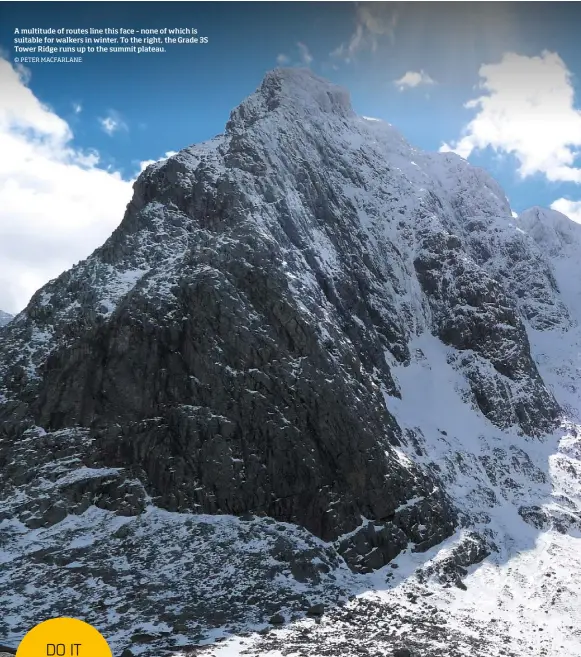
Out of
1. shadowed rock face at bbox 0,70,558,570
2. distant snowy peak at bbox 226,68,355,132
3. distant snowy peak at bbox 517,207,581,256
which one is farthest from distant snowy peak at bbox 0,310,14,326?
distant snowy peak at bbox 517,207,581,256

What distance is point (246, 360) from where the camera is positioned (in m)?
60.9

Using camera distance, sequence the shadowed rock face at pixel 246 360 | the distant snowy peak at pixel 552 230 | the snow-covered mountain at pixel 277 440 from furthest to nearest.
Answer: the distant snowy peak at pixel 552 230
the shadowed rock face at pixel 246 360
the snow-covered mountain at pixel 277 440

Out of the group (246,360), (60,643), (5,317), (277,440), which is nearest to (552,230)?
(246,360)

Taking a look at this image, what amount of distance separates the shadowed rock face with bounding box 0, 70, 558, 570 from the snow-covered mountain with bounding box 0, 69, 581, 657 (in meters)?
0.22

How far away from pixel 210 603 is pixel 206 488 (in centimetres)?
1243

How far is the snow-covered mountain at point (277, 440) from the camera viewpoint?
4584 centimetres

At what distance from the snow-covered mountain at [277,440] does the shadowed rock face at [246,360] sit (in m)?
0.22

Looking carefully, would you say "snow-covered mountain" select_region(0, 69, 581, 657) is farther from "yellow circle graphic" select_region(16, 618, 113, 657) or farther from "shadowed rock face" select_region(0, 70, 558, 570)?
"yellow circle graphic" select_region(16, 618, 113, 657)

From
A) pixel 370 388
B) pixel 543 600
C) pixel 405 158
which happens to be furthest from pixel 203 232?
pixel 405 158

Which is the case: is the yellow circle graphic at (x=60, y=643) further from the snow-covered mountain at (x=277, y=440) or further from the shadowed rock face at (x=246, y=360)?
the shadowed rock face at (x=246, y=360)

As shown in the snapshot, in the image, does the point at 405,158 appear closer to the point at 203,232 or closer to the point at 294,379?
the point at 203,232

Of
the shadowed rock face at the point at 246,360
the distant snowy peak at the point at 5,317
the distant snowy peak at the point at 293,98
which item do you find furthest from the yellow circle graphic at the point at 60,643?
the distant snowy peak at the point at 5,317

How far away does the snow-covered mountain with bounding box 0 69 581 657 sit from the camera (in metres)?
45.8

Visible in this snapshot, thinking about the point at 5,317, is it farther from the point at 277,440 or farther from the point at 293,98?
the point at 277,440
